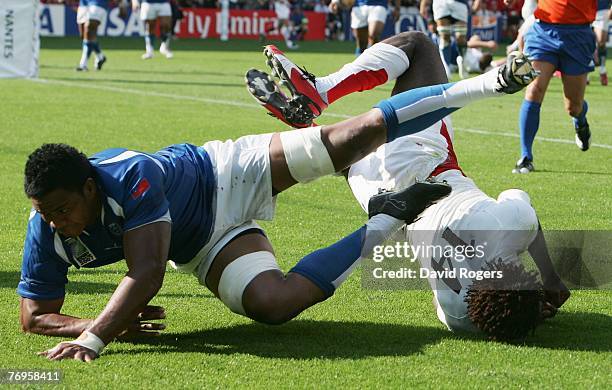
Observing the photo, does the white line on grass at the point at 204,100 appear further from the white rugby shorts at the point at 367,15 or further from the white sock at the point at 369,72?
the white sock at the point at 369,72

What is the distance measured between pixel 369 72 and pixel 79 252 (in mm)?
2232

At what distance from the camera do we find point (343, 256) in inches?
192

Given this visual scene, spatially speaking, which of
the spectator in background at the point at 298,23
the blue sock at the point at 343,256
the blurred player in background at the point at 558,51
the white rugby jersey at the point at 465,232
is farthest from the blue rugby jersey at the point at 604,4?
the spectator in background at the point at 298,23

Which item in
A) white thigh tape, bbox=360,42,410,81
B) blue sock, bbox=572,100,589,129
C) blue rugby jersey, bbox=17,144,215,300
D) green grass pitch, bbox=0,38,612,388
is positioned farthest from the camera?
blue sock, bbox=572,100,589,129

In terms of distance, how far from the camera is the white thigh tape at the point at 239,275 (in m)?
4.90

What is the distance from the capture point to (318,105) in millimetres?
6207

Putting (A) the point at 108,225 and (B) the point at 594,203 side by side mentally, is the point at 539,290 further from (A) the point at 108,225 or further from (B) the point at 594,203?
(B) the point at 594,203

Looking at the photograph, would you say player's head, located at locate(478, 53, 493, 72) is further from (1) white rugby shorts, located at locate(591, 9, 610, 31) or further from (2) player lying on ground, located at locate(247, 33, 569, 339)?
(2) player lying on ground, located at locate(247, 33, 569, 339)

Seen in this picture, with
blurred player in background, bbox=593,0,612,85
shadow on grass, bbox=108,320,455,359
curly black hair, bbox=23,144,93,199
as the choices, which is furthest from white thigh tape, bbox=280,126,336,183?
blurred player in background, bbox=593,0,612,85

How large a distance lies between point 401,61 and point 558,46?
345 cm

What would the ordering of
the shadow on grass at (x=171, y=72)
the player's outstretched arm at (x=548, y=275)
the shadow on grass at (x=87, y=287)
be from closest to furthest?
1. the player's outstretched arm at (x=548, y=275)
2. the shadow on grass at (x=87, y=287)
3. the shadow on grass at (x=171, y=72)

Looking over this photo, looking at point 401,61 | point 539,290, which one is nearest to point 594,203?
point 401,61

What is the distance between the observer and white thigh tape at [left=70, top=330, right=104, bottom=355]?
14.3 ft

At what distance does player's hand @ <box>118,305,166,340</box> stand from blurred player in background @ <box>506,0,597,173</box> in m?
5.18
